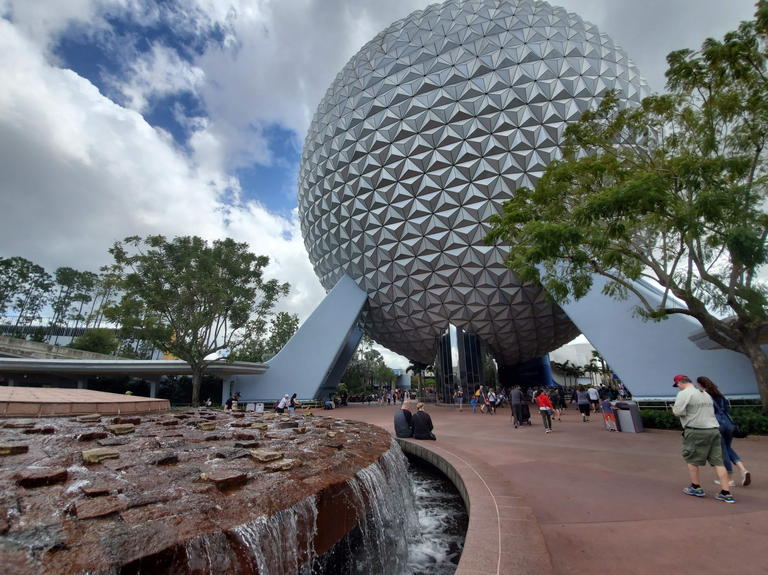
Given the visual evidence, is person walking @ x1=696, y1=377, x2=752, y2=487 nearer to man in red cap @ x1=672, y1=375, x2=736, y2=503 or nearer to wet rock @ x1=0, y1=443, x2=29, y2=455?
man in red cap @ x1=672, y1=375, x2=736, y2=503

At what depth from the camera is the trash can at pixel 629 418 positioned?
29.3 feet

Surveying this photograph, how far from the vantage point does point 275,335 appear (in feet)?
117

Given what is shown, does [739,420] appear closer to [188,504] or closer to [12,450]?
[188,504]

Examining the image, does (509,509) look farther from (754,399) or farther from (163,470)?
(754,399)

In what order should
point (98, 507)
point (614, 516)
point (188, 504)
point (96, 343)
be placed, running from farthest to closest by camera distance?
1. point (96, 343)
2. point (614, 516)
3. point (188, 504)
4. point (98, 507)

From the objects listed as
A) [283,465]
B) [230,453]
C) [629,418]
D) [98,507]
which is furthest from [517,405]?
[98,507]

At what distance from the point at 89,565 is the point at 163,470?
1.59m

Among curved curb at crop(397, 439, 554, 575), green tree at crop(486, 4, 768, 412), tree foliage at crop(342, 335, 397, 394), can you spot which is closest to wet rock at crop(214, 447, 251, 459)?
curved curb at crop(397, 439, 554, 575)

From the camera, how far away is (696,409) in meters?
3.96

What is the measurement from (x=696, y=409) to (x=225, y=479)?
4.81 m

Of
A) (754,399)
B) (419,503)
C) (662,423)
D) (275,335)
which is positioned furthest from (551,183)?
(275,335)

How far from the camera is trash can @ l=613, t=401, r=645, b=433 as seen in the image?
8922 mm

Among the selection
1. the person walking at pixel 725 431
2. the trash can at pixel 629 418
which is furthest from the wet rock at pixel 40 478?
the trash can at pixel 629 418

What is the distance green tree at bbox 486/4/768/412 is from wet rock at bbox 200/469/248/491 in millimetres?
7895
